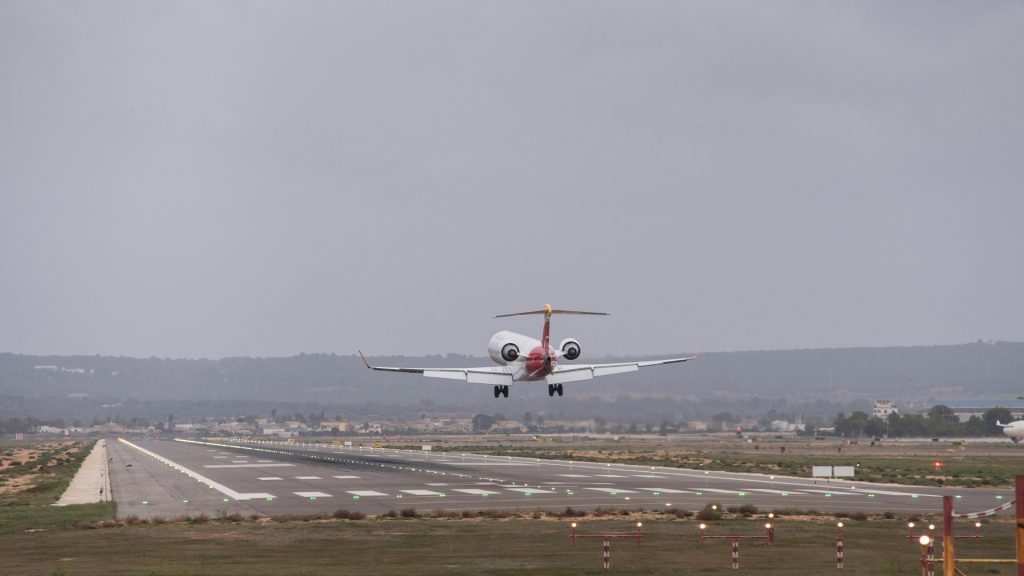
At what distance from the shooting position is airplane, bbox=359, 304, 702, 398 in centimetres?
8488

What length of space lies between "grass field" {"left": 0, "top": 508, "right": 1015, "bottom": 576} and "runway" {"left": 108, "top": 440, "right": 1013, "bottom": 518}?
869 centimetres

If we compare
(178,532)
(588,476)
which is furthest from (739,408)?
(178,532)

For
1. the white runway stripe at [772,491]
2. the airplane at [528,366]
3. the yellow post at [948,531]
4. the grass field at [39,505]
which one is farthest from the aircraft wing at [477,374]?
the yellow post at [948,531]

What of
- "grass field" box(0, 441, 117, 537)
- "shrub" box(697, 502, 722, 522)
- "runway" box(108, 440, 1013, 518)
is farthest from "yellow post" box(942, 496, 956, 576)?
"runway" box(108, 440, 1013, 518)

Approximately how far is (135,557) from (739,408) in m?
105

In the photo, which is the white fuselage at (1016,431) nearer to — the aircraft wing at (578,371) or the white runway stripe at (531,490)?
the aircraft wing at (578,371)

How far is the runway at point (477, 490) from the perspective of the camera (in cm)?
6725

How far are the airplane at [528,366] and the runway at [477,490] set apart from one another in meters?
7.43

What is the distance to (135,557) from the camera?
44.0 meters

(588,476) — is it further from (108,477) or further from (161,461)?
(161,461)

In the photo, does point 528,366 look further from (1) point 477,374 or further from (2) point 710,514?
(2) point 710,514

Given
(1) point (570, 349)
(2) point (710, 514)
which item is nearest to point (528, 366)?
(1) point (570, 349)

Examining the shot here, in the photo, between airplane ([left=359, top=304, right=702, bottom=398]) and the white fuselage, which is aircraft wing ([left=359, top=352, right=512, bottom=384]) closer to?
airplane ([left=359, top=304, right=702, bottom=398])

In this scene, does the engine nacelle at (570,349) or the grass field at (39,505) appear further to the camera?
the engine nacelle at (570,349)
